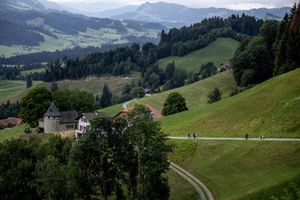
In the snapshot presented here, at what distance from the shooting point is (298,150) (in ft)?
199

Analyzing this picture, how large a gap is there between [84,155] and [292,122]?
33.4 meters

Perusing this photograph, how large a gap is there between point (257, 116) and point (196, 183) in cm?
2149

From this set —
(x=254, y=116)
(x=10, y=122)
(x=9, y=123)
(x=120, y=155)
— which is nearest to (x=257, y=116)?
(x=254, y=116)

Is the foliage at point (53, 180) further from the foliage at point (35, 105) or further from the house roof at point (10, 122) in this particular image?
the house roof at point (10, 122)

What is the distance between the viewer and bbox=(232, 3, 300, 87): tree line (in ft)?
351

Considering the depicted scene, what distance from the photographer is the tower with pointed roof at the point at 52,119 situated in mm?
112312

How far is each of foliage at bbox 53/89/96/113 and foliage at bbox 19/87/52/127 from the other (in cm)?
278

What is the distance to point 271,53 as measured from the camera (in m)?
140

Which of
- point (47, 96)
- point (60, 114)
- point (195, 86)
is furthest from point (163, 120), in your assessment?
point (195, 86)

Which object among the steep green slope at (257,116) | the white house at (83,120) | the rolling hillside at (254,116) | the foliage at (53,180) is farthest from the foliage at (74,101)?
the foliage at (53,180)

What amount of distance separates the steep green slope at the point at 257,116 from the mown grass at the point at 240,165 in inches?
210

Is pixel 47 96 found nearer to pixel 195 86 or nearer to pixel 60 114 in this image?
pixel 60 114

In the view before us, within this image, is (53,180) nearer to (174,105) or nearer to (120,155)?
(120,155)

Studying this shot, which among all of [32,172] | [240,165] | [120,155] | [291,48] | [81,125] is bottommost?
[81,125]
